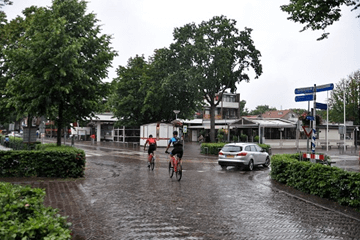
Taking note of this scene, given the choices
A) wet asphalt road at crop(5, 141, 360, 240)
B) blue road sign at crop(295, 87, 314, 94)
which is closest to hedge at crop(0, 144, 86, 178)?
wet asphalt road at crop(5, 141, 360, 240)

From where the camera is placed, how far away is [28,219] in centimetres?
366

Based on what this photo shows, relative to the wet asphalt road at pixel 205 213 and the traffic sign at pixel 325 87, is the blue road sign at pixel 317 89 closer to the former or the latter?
the traffic sign at pixel 325 87

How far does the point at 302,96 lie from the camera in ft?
40.7

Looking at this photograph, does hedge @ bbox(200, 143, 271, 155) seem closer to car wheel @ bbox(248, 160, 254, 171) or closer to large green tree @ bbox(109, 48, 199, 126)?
large green tree @ bbox(109, 48, 199, 126)

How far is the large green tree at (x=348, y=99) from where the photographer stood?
161ft

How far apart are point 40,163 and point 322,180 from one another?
962cm

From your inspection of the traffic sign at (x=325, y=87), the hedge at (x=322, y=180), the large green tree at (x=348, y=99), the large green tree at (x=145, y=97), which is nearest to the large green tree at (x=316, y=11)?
the traffic sign at (x=325, y=87)

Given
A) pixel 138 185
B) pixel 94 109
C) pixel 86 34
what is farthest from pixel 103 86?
pixel 138 185

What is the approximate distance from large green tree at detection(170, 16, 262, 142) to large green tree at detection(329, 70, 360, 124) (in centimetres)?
A: 2360

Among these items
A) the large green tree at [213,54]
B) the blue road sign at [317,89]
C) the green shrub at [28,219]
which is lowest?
the green shrub at [28,219]

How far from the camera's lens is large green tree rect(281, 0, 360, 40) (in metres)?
9.23

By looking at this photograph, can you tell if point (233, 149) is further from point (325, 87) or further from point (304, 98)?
point (325, 87)

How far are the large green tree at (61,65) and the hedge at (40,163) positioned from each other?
270 cm

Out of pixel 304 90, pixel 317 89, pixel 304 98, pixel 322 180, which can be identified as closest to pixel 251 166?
pixel 304 98
